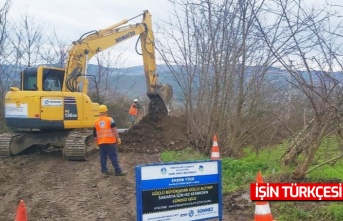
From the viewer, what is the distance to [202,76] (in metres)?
13.5

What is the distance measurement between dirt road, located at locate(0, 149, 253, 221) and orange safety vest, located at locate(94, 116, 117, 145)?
88cm

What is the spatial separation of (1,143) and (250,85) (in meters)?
7.57

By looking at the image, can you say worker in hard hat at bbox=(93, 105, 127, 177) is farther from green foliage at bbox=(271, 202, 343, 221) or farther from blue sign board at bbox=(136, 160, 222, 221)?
blue sign board at bbox=(136, 160, 222, 221)

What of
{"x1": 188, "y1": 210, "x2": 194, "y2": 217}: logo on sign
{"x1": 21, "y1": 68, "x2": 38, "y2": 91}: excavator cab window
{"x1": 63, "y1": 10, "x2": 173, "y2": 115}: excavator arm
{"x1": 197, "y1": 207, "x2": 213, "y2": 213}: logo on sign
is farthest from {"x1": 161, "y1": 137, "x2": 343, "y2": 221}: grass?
{"x1": 21, "y1": 68, "x2": 38, "y2": 91}: excavator cab window

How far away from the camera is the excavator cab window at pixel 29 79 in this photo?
48.9 feet

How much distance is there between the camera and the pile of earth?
1666cm

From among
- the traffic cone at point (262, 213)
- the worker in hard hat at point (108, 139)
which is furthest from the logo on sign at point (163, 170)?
the worker in hard hat at point (108, 139)

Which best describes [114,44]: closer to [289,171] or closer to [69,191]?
[69,191]

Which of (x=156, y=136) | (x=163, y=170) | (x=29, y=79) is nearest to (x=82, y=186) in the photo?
(x=163, y=170)

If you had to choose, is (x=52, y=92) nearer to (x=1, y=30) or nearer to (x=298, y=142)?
(x=298, y=142)

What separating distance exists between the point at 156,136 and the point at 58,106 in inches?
166

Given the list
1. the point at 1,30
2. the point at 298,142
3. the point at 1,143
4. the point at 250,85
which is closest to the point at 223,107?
the point at 250,85

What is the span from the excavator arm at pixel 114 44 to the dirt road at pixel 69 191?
2.59 metres

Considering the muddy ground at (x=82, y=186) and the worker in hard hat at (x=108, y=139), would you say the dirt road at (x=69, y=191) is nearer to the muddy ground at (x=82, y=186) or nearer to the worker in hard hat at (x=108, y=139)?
the muddy ground at (x=82, y=186)
